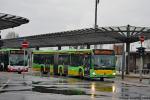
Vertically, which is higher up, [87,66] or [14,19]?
[14,19]

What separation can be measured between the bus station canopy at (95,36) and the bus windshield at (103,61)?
5616 mm

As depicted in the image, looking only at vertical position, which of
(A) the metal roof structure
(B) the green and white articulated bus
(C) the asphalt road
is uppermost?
(A) the metal roof structure

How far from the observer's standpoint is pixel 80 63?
133 ft

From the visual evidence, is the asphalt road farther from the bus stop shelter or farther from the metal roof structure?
the bus stop shelter

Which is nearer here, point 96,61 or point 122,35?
point 96,61

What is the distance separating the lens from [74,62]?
137 feet

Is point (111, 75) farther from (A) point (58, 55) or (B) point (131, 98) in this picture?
(B) point (131, 98)

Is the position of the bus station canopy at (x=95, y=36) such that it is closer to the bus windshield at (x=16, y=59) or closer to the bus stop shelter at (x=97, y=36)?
the bus stop shelter at (x=97, y=36)

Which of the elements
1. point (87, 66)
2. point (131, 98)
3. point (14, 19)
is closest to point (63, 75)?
point (87, 66)

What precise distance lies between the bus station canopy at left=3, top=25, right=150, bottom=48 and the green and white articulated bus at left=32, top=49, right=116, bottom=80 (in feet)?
10.7

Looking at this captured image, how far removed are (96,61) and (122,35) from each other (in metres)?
9.01

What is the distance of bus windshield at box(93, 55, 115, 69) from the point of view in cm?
3800

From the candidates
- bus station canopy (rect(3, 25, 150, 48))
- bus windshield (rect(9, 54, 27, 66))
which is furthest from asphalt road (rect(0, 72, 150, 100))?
bus windshield (rect(9, 54, 27, 66))

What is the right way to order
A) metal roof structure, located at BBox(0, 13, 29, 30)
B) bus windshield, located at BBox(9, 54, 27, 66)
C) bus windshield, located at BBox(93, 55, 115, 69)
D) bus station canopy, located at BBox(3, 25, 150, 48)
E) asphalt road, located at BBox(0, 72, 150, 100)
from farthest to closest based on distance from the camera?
bus windshield, located at BBox(9, 54, 27, 66), bus station canopy, located at BBox(3, 25, 150, 48), bus windshield, located at BBox(93, 55, 115, 69), metal roof structure, located at BBox(0, 13, 29, 30), asphalt road, located at BBox(0, 72, 150, 100)
